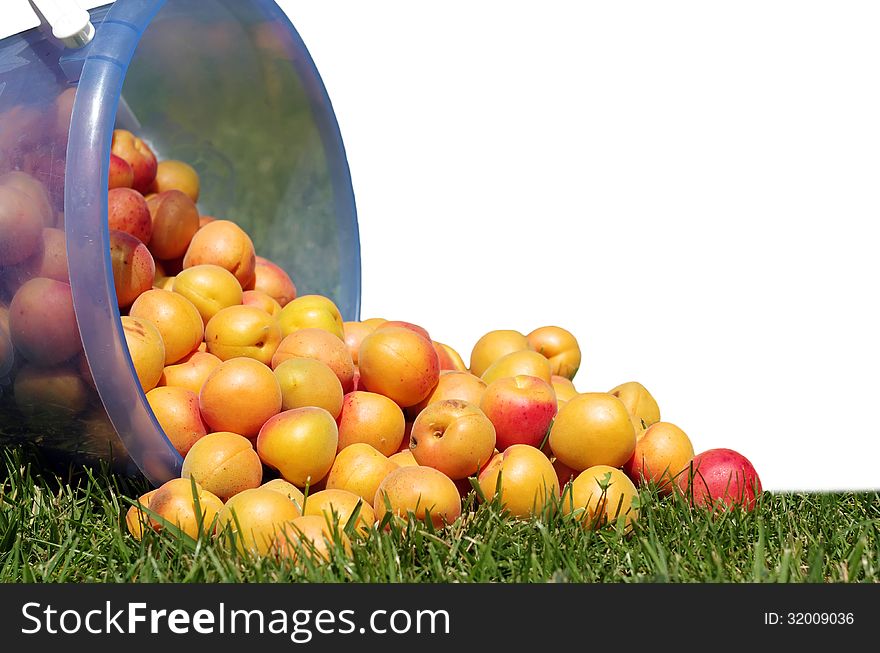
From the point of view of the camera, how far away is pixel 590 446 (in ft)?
8.25

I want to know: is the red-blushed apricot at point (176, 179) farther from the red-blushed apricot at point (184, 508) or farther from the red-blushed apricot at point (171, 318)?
the red-blushed apricot at point (184, 508)

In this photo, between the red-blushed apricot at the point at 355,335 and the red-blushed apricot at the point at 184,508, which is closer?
the red-blushed apricot at the point at 184,508

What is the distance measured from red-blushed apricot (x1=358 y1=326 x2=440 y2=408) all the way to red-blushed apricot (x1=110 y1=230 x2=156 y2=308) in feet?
2.02

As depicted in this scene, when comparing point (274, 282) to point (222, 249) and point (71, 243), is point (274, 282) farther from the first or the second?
point (71, 243)

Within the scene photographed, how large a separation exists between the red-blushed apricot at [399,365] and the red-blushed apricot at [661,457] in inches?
22.7

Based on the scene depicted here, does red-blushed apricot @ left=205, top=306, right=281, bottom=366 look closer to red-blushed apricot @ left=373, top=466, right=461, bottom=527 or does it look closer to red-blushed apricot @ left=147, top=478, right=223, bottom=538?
red-blushed apricot @ left=147, top=478, right=223, bottom=538

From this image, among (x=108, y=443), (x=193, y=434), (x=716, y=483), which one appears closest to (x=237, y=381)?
(x=193, y=434)

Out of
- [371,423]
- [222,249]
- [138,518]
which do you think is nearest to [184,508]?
[138,518]

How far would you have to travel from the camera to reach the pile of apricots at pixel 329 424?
2229 mm

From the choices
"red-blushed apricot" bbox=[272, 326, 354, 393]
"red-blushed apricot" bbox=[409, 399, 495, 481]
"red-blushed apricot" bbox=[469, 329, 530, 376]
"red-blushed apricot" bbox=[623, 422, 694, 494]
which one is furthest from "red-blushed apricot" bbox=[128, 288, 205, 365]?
"red-blushed apricot" bbox=[623, 422, 694, 494]

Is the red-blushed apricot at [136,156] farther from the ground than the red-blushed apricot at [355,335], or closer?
farther from the ground

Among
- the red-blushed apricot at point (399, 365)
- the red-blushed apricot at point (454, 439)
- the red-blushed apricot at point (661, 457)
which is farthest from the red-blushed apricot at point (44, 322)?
the red-blushed apricot at point (661, 457)

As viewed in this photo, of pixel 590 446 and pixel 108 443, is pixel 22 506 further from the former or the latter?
pixel 590 446

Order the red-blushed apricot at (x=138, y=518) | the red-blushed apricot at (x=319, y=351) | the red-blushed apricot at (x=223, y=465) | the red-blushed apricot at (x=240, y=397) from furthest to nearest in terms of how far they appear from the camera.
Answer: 1. the red-blushed apricot at (x=319, y=351)
2. the red-blushed apricot at (x=240, y=397)
3. the red-blushed apricot at (x=223, y=465)
4. the red-blushed apricot at (x=138, y=518)
